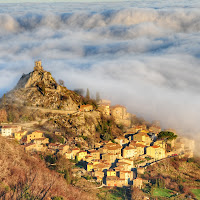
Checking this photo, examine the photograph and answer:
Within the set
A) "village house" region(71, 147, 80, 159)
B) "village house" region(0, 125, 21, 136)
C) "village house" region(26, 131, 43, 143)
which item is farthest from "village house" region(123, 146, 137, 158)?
"village house" region(0, 125, 21, 136)

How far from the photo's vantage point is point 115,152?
142 ft

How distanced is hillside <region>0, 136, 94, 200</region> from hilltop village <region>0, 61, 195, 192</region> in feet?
6.62

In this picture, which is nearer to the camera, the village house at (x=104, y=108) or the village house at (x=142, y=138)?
the village house at (x=142, y=138)

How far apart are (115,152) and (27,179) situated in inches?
426

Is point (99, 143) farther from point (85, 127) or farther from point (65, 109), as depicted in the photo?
point (65, 109)

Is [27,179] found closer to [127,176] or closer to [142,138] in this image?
[127,176]

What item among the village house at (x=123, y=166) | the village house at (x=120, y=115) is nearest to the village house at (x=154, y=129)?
the village house at (x=120, y=115)

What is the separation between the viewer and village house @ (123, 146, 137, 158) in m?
43.5

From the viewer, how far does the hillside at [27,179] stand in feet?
108

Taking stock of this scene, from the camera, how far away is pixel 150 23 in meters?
160

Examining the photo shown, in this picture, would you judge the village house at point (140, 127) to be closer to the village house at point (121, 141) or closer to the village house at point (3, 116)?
the village house at point (121, 141)

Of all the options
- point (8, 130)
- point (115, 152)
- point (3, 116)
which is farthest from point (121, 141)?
point (3, 116)

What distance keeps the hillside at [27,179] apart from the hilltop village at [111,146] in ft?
6.62

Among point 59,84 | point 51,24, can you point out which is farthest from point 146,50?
point 59,84
